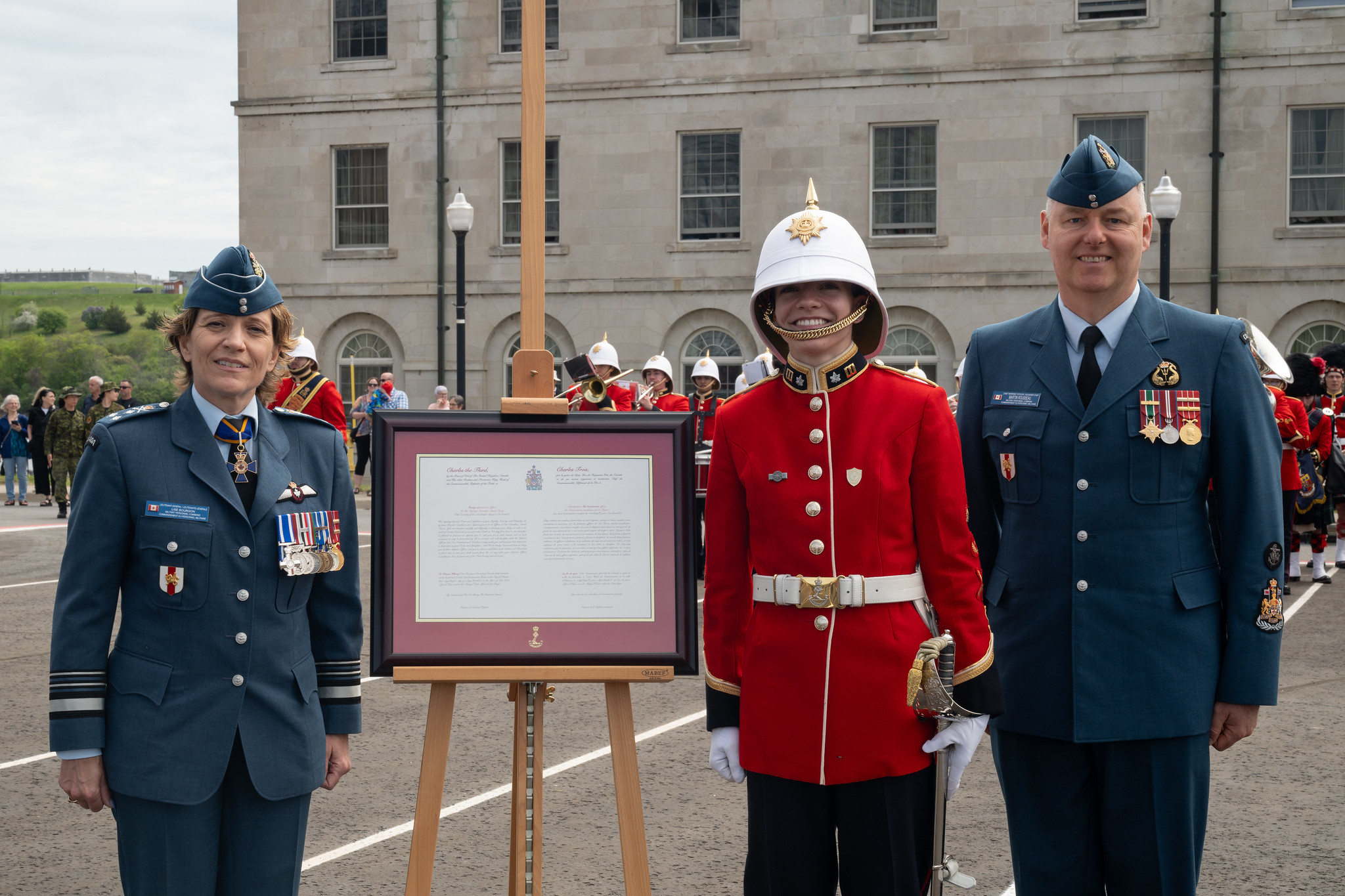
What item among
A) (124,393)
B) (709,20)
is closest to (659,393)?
(124,393)

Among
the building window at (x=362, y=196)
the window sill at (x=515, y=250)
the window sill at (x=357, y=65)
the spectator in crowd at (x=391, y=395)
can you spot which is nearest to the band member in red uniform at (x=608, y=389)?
the spectator in crowd at (x=391, y=395)

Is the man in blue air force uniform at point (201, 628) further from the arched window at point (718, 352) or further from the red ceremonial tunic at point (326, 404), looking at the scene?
the arched window at point (718, 352)

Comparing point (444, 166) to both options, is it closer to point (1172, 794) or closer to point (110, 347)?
point (1172, 794)

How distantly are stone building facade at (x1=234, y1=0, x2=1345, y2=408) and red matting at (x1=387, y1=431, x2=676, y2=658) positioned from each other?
2183cm

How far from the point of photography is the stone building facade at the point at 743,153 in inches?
943

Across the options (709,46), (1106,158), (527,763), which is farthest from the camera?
(709,46)

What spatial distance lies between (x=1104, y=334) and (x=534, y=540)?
5.74 ft

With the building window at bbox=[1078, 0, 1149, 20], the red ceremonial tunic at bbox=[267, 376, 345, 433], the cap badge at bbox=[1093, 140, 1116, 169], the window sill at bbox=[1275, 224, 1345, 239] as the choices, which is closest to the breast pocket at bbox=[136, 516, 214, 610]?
the cap badge at bbox=[1093, 140, 1116, 169]

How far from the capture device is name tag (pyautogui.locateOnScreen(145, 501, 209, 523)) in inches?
123

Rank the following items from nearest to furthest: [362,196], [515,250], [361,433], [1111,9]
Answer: [361,433] → [1111,9] → [515,250] → [362,196]

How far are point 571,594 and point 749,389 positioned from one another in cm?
87

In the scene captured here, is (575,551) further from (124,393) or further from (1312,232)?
(1312,232)

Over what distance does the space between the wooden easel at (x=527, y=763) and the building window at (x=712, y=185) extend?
22.9 meters

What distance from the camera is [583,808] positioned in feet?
19.4
